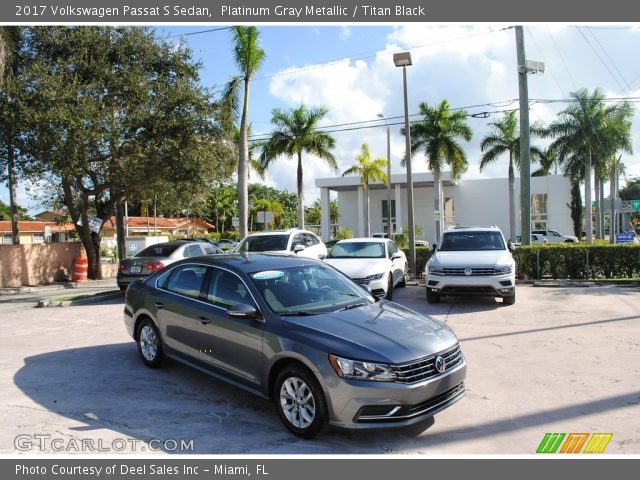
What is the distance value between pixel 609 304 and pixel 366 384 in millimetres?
9172

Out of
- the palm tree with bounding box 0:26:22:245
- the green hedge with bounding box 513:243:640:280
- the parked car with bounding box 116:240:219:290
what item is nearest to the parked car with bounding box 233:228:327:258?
the parked car with bounding box 116:240:219:290

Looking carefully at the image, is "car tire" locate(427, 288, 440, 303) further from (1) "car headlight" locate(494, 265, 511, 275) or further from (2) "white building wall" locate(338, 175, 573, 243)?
(2) "white building wall" locate(338, 175, 573, 243)

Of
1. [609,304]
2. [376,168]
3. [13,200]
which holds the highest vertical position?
[376,168]

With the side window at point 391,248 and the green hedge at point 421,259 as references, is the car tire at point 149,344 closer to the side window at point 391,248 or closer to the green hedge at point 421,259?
the side window at point 391,248

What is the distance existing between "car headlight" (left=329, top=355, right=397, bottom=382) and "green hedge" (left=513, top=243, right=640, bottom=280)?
13157 mm

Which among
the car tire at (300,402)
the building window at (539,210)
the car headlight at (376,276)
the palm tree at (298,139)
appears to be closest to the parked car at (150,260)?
the car headlight at (376,276)

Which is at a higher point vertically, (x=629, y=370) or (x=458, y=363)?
(x=458, y=363)

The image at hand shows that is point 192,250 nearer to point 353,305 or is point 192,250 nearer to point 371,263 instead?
point 371,263

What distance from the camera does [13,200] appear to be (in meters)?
20.1

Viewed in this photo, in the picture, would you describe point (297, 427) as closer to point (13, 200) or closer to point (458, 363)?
point (458, 363)

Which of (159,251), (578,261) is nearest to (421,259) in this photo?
(578,261)

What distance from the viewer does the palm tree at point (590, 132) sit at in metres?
33.1

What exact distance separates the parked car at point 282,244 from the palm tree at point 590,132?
2412cm
